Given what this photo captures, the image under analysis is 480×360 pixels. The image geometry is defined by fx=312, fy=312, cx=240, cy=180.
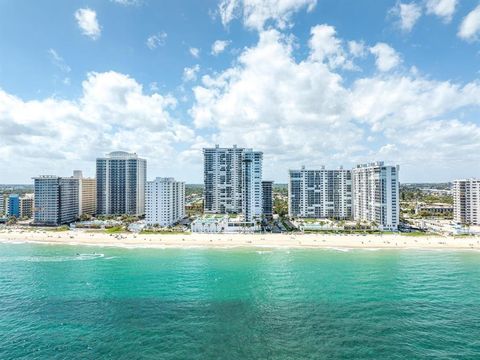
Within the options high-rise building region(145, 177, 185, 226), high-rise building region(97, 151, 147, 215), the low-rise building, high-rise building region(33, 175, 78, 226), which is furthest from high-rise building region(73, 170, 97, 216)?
the low-rise building

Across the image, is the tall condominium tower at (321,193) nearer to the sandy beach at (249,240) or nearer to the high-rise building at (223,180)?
the high-rise building at (223,180)

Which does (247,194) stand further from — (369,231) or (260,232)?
(369,231)

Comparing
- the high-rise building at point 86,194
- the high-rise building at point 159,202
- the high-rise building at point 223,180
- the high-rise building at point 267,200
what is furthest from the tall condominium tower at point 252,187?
the high-rise building at point 86,194

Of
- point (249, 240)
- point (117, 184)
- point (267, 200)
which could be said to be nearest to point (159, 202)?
point (249, 240)

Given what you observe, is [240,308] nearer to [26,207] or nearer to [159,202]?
[159,202]

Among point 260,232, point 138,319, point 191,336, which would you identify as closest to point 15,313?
point 138,319

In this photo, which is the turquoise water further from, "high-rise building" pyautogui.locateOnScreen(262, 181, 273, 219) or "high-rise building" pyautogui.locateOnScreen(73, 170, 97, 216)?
"high-rise building" pyautogui.locateOnScreen(73, 170, 97, 216)
